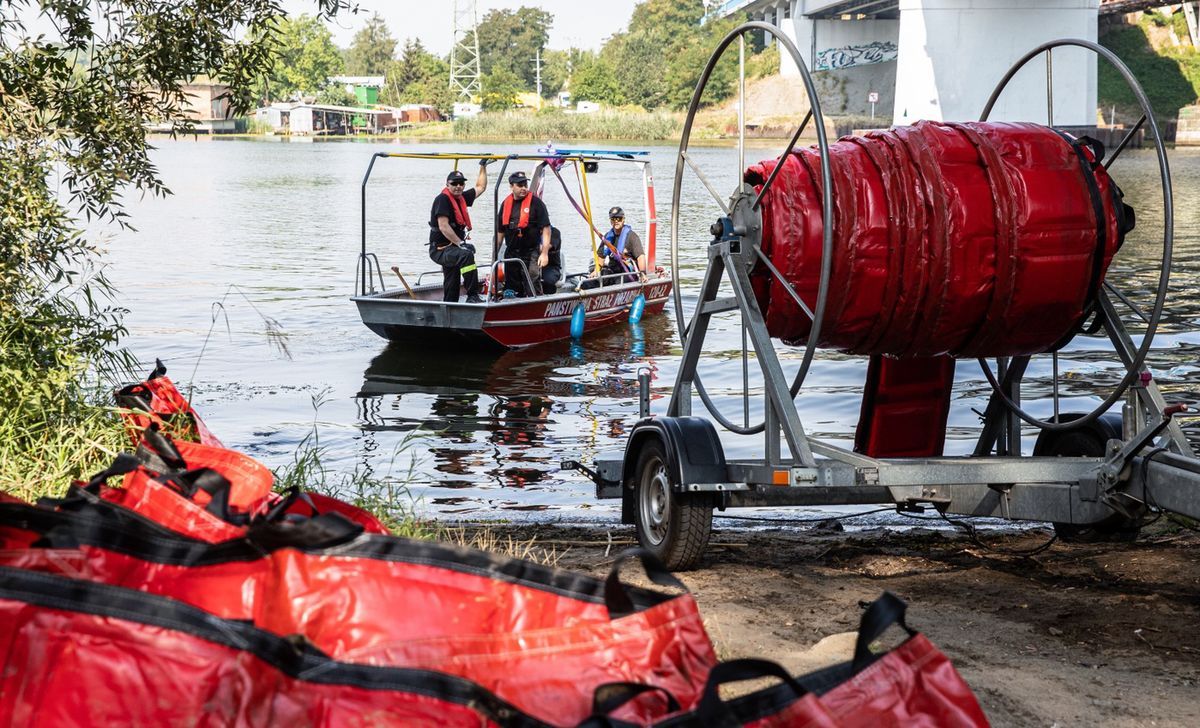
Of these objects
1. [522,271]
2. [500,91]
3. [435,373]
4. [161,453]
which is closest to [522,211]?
[522,271]

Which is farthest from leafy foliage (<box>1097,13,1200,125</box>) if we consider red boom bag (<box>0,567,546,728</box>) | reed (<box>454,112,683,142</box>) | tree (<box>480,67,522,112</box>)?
red boom bag (<box>0,567,546,728</box>)

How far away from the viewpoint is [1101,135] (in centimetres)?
6938

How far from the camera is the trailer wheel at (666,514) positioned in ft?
21.4

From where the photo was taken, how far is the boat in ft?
54.2

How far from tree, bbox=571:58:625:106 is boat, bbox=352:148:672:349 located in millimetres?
119901

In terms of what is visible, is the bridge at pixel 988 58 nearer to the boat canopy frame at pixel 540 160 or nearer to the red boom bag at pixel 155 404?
the boat canopy frame at pixel 540 160

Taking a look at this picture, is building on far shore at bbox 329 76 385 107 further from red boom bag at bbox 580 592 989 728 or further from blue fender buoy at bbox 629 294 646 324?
red boom bag at bbox 580 592 989 728

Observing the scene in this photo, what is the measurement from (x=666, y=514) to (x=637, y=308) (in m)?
13.3

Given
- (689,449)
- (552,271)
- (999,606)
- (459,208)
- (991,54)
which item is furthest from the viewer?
(991,54)

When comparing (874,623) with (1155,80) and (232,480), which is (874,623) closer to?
(232,480)

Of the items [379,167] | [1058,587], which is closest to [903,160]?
[1058,587]

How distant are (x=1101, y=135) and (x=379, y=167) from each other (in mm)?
37637

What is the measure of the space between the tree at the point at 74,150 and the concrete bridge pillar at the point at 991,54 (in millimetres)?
52292

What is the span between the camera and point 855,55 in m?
84.9
